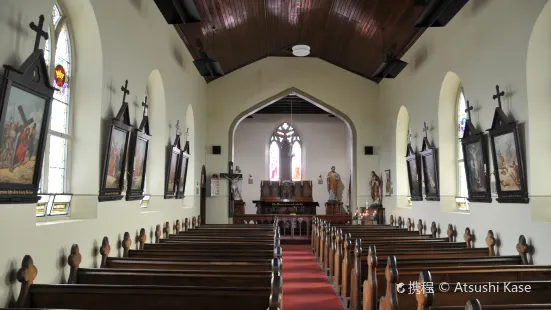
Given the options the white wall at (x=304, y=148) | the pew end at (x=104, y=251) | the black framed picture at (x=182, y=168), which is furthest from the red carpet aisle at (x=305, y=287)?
the white wall at (x=304, y=148)

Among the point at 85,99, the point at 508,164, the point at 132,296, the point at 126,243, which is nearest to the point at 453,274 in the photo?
the point at 508,164

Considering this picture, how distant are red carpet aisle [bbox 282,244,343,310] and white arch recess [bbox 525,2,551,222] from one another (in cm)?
272

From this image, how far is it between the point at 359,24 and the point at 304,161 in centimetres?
936

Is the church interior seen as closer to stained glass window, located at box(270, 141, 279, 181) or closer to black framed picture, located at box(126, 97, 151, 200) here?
black framed picture, located at box(126, 97, 151, 200)

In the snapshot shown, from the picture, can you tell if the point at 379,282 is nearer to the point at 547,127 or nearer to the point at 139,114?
the point at 547,127

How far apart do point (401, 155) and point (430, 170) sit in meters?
2.69

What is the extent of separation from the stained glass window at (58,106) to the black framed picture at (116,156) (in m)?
0.43

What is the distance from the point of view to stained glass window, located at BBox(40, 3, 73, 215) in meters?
4.82

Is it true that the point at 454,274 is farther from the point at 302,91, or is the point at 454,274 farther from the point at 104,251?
the point at 302,91

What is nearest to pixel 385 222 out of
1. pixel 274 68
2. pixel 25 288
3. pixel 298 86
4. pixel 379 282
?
pixel 298 86

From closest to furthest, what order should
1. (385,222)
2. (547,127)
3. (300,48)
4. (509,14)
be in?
(547,127), (509,14), (300,48), (385,222)

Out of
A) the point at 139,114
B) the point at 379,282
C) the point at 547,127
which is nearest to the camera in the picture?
the point at 379,282

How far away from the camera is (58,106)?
503 centimetres

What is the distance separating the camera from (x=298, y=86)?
1307cm
